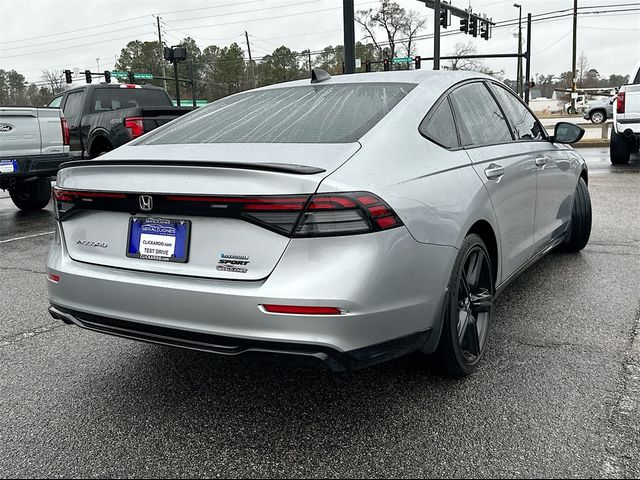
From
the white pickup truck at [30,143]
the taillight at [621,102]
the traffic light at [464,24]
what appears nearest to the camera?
the white pickup truck at [30,143]

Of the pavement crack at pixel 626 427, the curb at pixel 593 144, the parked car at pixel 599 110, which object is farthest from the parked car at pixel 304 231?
the parked car at pixel 599 110

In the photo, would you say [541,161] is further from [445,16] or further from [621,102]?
[445,16]

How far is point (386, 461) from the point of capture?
232 cm

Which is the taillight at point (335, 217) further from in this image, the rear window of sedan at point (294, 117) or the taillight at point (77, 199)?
the taillight at point (77, 199)

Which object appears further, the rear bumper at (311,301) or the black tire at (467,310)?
the black tire at (467,310)

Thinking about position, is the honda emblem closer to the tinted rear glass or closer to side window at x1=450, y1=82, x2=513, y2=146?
side window at x1=450, y1=82, x2=513, y2=146

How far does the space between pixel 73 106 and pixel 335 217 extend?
35.0ft

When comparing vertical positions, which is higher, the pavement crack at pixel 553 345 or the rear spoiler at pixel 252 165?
the rear spoiler at pixel 252 165

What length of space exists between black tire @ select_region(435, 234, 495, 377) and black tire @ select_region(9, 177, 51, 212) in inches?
321

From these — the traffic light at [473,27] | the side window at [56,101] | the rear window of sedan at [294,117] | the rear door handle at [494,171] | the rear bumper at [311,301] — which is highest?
the traffic light at [473,27]

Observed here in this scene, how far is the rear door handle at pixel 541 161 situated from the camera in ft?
13.0

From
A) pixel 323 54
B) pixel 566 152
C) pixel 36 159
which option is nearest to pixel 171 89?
pixel 323 54

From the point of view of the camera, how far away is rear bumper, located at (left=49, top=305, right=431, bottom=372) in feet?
7.41

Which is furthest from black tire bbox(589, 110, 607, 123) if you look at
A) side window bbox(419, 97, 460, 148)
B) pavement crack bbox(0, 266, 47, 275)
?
side window bbox(419, 97, 460, 148)
